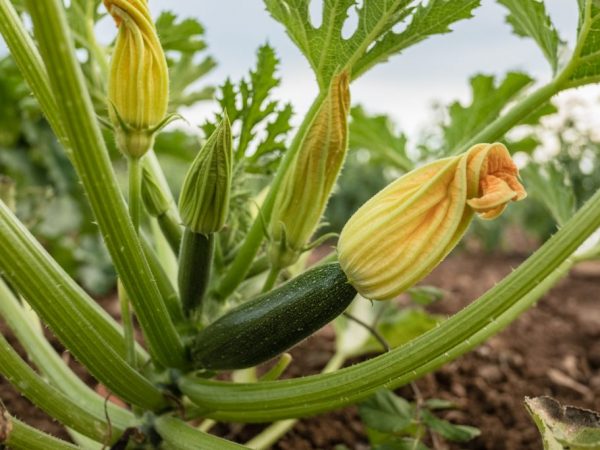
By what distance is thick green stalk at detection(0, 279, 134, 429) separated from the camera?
1.38 meters

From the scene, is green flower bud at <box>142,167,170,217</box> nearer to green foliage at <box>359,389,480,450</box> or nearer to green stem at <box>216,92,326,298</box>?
green stem at <box>216,92,326,298</box>

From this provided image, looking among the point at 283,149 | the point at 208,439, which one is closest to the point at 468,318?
the point at 208,439

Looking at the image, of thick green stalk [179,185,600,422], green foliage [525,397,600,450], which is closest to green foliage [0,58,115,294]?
thick green stalk [179,185,600,422]

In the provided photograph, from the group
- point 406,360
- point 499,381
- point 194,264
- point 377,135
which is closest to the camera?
point 406,360

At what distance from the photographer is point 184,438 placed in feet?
4.11

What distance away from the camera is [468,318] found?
1.12 m

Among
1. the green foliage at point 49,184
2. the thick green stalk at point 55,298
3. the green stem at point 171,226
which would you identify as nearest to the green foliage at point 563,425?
the thick green stalk at point 55,298

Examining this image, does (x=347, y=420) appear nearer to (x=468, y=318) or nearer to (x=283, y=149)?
(x=283, y=149)

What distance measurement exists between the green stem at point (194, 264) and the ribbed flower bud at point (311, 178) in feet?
0.39

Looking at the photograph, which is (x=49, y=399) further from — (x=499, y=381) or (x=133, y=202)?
(x=499, y=381)

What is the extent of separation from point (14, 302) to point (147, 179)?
1.38 ft

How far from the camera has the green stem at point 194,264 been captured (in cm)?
134

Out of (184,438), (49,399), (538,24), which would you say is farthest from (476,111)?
(49,399)

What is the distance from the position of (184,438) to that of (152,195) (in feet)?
1.52
